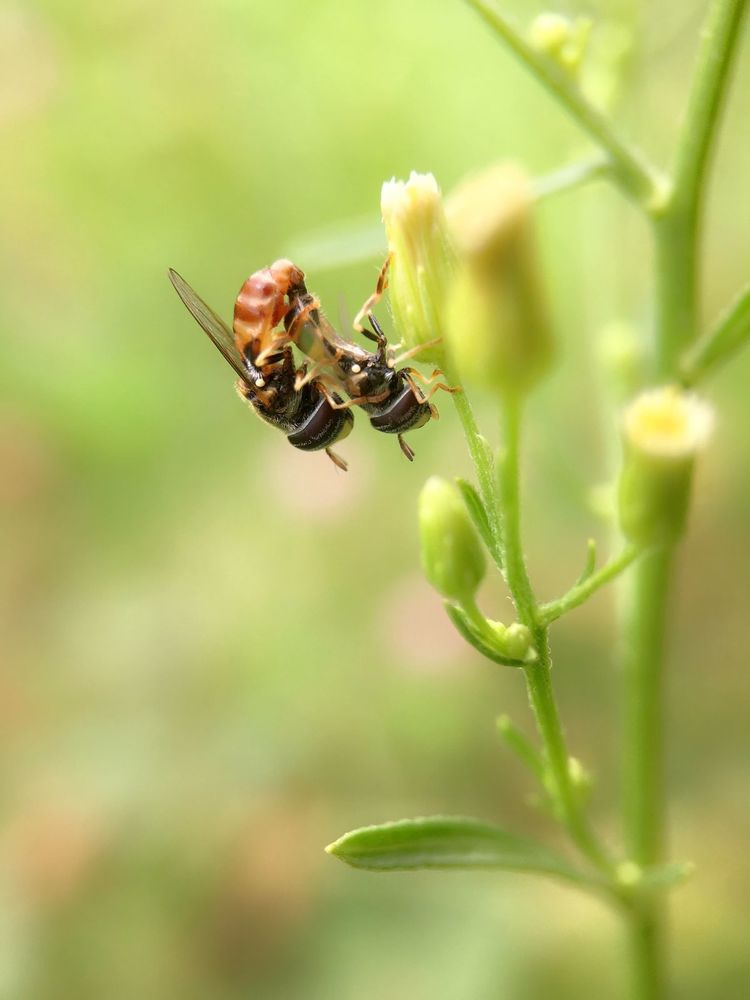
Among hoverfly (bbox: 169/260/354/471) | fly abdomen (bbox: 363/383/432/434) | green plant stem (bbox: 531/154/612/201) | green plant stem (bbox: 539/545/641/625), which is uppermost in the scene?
green plant stem (bbox: 531/154/612/201)

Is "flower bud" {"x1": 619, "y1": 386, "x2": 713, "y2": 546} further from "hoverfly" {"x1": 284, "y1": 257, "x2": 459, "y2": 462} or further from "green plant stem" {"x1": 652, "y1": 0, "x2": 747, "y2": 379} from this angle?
"hoverfly" {"x1": 284, "y1": 257, "x2": 459, "y2": 462}

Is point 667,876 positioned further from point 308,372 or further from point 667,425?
point 308,372

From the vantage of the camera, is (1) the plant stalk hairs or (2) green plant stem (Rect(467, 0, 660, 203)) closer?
(1) the plant stalk hairs

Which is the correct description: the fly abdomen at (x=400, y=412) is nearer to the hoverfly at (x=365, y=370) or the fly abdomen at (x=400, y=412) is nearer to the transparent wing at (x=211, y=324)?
the hoverfly at (x=365, y=370)

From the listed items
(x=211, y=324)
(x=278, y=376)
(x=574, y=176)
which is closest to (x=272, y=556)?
(x=211, y=324)

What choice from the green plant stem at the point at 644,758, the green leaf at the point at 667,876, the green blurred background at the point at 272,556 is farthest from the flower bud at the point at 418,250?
the green leaf at the point at 667,876

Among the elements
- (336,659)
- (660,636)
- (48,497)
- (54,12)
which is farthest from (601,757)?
(54,12)

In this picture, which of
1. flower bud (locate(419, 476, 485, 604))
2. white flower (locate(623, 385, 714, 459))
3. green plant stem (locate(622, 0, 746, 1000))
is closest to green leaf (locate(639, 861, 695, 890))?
green plant stem (locate(622, 0, 746, 1000))

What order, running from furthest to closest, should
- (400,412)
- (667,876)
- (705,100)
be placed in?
1. (400,412)
2. (667,876)
3. (705,100)
